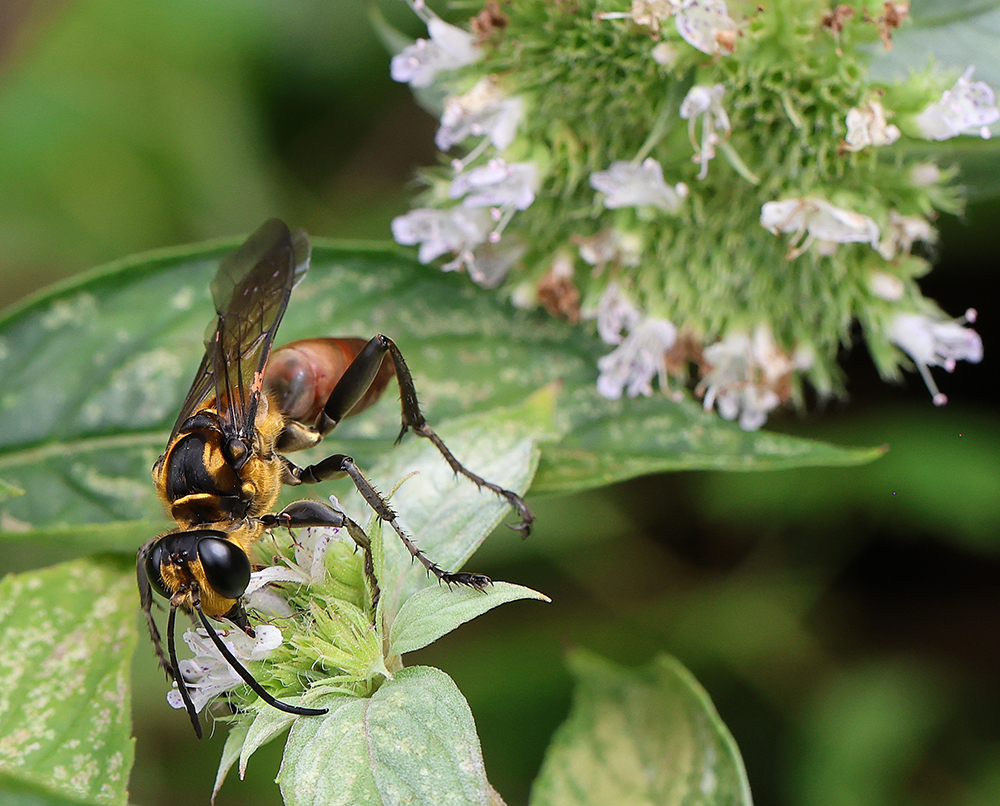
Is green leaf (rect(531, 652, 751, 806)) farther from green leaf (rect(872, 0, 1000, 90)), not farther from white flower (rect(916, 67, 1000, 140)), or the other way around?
green leaf (rect(872, 0, 1000, 90))

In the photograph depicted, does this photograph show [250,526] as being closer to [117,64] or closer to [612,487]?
[612,487]

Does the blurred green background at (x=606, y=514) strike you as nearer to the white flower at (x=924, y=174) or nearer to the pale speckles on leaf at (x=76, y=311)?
the white flower at (x=924, y=174)

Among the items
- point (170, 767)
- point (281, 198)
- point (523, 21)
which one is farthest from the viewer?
point (281, 198)

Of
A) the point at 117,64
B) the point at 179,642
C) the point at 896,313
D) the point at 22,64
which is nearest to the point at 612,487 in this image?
the point at 896,313

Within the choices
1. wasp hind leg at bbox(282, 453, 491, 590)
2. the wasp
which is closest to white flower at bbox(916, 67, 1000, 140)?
the wasp

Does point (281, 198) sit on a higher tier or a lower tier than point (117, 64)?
lower

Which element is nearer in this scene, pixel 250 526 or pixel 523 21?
pixel 250 526

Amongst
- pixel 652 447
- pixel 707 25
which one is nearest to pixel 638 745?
pixel 652 447

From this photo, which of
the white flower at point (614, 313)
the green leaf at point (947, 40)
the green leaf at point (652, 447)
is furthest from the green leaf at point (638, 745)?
the green leaf at point (947, 40)
